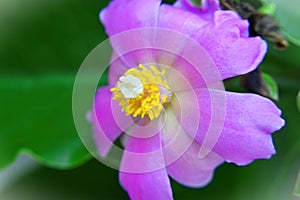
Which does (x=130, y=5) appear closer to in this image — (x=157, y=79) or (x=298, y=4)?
(x=157, y=79)

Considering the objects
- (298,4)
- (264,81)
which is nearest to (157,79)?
(264,81)

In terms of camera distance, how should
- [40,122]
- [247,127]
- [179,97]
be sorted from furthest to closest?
[40,122] < [179,97] < [247,127]

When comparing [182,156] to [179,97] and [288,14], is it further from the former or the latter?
[288,14]

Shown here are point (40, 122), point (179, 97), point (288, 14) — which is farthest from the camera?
point (40, 122)

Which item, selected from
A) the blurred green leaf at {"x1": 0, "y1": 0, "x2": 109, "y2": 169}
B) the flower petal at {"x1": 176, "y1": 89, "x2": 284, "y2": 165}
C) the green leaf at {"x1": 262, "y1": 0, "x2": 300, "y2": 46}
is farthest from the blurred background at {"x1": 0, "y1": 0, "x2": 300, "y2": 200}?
the flower petal at {"x1": 176, "y1": 89, "x2": 284, "y2": 165}

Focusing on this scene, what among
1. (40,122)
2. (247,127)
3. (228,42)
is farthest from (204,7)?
(40,122)

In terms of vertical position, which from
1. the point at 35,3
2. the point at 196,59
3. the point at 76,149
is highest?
the point at 196,59
